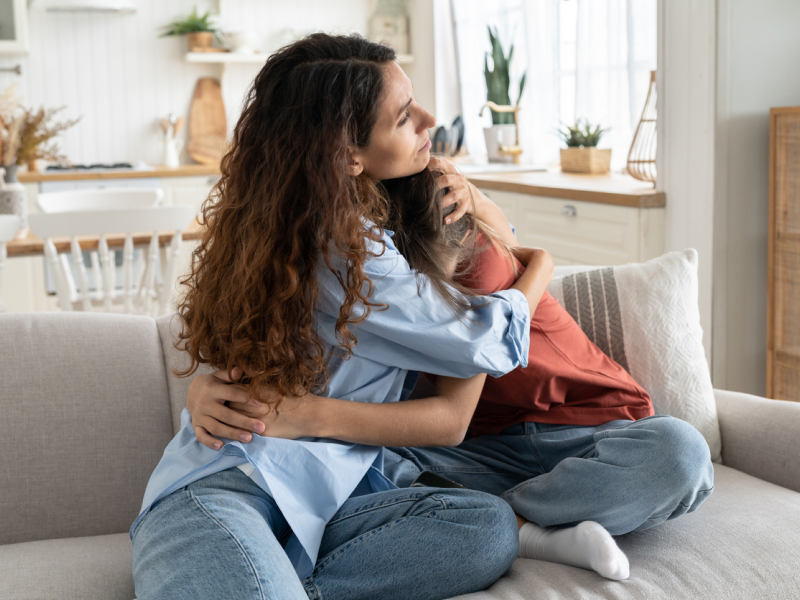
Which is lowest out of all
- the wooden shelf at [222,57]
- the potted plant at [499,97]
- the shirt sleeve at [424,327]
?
the shirt sleeve at [424,327]

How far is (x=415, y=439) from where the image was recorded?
112 cm

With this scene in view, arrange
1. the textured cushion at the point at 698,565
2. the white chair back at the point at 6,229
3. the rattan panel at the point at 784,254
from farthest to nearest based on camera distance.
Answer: the white chair back at the point at 6,229, the rattan panel at the point at 784,254, the textured cushion at the point at 698,565

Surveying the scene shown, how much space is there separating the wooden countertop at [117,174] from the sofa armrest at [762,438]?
10.2 ft

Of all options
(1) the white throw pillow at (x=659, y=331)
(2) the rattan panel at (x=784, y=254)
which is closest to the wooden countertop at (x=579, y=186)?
(2) the rattan panel at (x=784, y=254)

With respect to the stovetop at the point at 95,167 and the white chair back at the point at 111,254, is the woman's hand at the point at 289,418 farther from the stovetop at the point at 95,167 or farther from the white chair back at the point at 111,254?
the stovetop at the point at 95,167

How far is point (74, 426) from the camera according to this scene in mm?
1294

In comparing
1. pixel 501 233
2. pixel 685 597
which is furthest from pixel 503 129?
pixel 685 597

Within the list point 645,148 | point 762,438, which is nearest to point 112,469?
point 762,438

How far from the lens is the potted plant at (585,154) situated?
3.15 metres

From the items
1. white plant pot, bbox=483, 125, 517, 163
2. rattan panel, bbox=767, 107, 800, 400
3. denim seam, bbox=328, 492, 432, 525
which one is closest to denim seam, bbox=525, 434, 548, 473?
denim seam, bbox=328, 492, 432, 525

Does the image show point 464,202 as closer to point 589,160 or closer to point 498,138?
point 589,160

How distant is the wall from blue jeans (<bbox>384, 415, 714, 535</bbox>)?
1.17 meters

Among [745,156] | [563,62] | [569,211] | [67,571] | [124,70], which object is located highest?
[124,70]

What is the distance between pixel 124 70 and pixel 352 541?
14.3 ft
